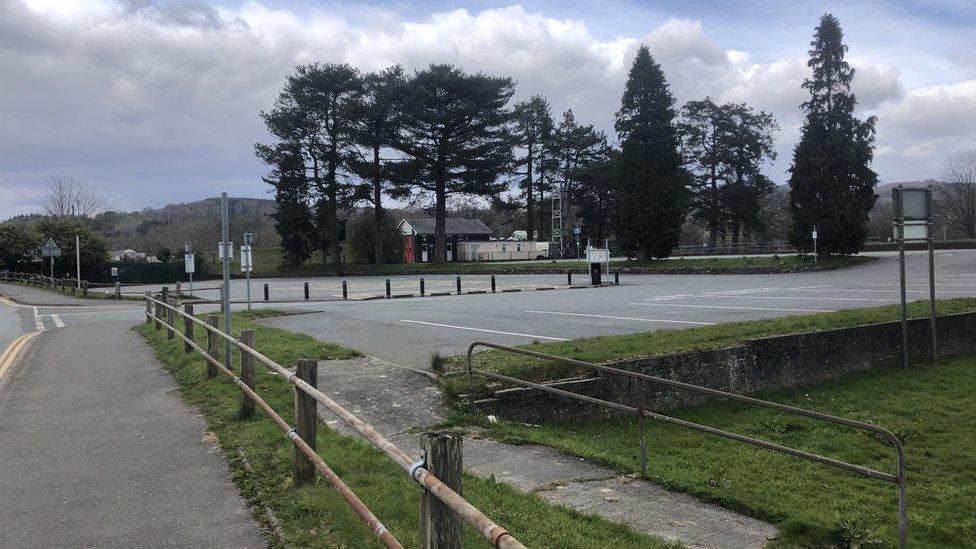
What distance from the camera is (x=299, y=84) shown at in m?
63.3

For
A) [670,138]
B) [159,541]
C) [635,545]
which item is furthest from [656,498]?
[670,138]

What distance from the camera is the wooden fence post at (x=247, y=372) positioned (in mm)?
7169

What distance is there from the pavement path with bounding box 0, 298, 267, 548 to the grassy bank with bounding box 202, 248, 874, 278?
34.5m

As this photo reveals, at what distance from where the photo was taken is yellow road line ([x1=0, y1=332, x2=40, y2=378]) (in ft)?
40.6

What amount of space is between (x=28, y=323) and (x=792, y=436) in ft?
76.1

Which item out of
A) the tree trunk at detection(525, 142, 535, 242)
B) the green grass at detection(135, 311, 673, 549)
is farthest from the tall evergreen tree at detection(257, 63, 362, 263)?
the green grass at detection(135, 311, 673, 549)

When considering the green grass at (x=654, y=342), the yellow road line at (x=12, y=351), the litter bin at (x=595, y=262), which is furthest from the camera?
the litter bin at (x=595, y=262)

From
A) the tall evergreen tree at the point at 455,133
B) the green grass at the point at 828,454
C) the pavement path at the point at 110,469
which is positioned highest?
the tall evergreen tree at the point at 455,133

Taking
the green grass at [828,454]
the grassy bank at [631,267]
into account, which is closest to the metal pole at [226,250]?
the green grass at [828,454]

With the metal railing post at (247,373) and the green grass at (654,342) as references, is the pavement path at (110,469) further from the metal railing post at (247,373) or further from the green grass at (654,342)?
the green grass at (654,342)

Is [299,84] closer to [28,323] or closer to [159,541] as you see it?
[28,323]

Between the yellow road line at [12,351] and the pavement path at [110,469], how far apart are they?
156 centimetres

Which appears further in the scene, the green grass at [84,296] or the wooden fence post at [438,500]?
the green grass at [84,296]

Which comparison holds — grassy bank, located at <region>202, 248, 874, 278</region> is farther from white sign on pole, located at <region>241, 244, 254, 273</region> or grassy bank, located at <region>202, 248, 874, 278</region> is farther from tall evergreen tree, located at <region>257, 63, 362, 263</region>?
white sign on pole, located at <region>241, 244, 254, 273</region>
